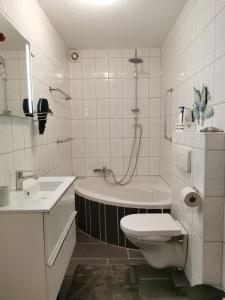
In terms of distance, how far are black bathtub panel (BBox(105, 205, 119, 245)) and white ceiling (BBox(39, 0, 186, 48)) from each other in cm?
199

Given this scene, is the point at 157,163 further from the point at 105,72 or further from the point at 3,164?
the point at 3,164

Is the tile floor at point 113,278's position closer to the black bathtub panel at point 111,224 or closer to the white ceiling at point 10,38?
the black bathtub panel at point 111,224

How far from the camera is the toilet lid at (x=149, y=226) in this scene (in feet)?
6.08

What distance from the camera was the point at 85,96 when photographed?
3.55m

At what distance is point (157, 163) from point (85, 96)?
148 centimetres

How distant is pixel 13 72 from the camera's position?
1654 mm

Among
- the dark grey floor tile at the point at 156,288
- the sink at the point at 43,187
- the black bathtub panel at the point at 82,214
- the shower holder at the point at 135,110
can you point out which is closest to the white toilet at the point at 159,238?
the dark grey floor tile at the point at 156,288

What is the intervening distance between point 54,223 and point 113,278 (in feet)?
3.42

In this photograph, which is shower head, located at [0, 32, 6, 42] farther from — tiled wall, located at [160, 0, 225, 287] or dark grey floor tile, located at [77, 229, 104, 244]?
dark grey floor tile, located at [77, 229, 104, 244]

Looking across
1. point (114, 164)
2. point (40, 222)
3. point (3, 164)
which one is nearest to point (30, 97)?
point (3, 164)

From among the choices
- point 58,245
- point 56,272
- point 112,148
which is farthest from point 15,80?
point 112,148

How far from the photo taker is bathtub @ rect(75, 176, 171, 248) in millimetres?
2510

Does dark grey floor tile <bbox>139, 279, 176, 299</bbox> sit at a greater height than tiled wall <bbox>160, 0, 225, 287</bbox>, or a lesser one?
lesser

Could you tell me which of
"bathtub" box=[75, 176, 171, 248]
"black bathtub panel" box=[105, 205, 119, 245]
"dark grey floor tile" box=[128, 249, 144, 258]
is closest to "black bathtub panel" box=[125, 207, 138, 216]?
"bathtub" box=[75, 176, 171, 248]
